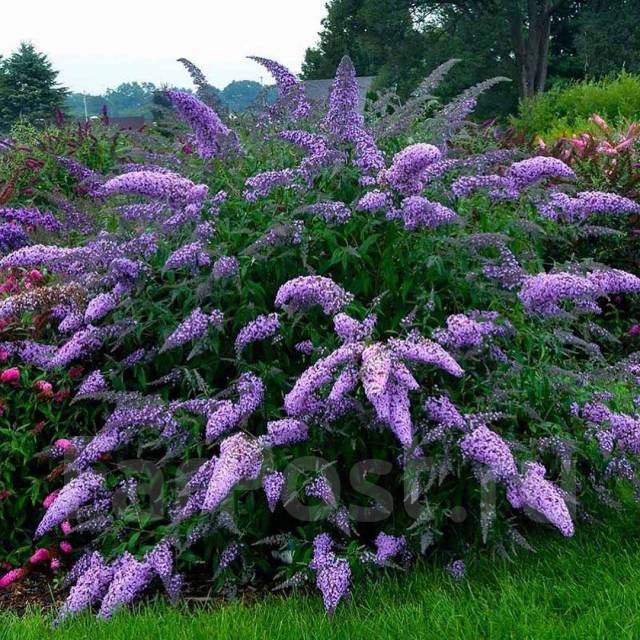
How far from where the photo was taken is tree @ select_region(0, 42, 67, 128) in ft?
171

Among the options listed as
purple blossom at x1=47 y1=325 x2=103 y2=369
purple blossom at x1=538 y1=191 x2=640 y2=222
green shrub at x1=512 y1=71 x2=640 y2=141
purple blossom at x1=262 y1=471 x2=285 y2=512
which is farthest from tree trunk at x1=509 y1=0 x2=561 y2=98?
purple blossom at x1=262 y1=471 x2=285 y2=512

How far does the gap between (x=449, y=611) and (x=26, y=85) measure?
178 ft

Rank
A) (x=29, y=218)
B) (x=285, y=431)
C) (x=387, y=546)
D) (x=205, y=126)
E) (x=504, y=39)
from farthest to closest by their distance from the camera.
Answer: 1. (x=504, y=39)
2. (x=29, y=218)
3. (x=205, y=126)
4. (x=387, y=546)
5. (x=285, y=431)

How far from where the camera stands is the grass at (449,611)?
3.55 metres

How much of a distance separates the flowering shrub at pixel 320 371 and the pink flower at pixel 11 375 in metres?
0.02

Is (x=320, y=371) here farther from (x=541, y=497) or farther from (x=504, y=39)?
(x=504, y=39)

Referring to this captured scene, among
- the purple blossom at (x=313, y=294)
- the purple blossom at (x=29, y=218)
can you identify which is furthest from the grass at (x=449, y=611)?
the purple blossom at (x=29, y=218)

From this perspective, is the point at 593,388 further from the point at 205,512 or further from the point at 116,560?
the point at 116,560

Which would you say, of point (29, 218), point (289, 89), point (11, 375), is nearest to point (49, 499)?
point (11, 375)

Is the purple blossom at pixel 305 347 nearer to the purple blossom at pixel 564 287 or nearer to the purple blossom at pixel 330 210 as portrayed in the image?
the purple blossom at pixel 330 210

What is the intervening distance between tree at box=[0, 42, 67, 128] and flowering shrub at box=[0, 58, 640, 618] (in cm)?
5061

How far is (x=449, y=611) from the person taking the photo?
3.69 metres

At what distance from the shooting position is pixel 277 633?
11.9 ft

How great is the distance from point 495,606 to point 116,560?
1.72 meters
